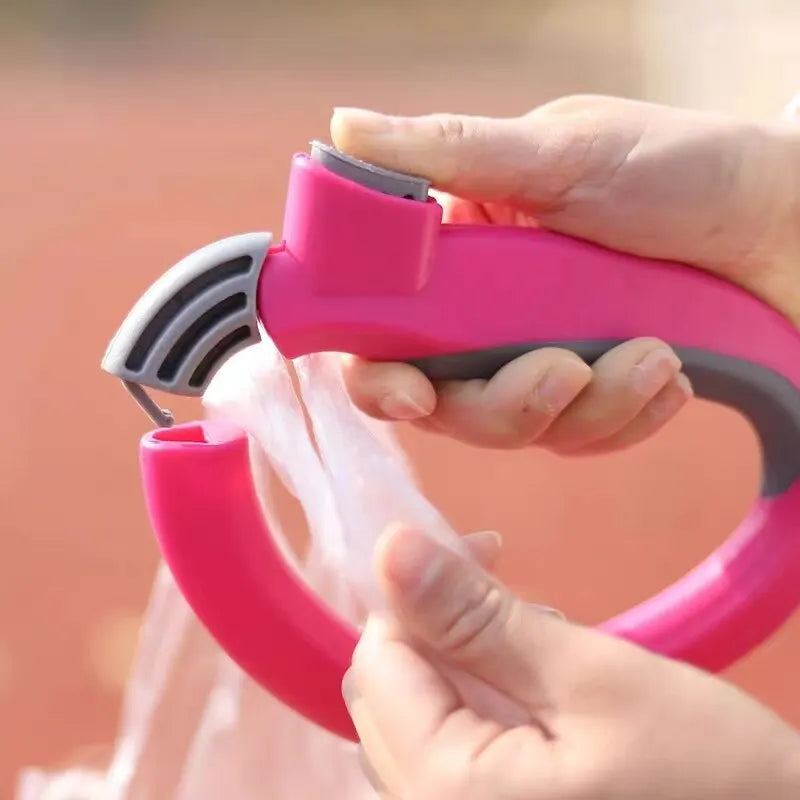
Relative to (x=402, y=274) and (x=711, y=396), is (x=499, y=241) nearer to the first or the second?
(x=402, y=274)

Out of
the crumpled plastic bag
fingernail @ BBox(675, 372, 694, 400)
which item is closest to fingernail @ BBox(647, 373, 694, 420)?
fingernail @ BBox(675, 372, 694, 400)

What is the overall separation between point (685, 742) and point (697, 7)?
86cm

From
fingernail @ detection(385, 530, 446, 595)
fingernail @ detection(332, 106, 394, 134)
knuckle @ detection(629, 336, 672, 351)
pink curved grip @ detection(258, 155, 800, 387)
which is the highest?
fingernail @ detection(332, 106, 394, 134)

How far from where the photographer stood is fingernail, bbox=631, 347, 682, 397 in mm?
415

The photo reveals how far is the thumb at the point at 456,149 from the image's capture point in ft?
1.25

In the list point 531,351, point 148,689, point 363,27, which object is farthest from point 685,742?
point 363,27

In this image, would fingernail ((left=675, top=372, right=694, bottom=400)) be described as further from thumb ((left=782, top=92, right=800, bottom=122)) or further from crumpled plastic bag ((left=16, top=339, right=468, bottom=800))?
thumb ((left=782, top=92, right=800, bottom=122))

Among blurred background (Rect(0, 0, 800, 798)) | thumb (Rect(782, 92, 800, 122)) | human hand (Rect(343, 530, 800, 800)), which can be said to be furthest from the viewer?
blurred background (Rect(0, 0, 800, 798))

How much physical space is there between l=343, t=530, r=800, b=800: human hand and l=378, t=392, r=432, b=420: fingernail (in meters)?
0.05

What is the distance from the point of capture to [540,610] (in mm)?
381

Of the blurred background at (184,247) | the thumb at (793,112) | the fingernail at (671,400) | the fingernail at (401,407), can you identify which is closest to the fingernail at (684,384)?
the fingernail at (671,400)

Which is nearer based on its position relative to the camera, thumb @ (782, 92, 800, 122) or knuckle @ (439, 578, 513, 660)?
knuckle @ (439, 578, 513, 660)

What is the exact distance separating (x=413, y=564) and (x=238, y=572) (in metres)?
0.07

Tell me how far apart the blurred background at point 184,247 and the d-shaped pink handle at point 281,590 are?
0.30m
